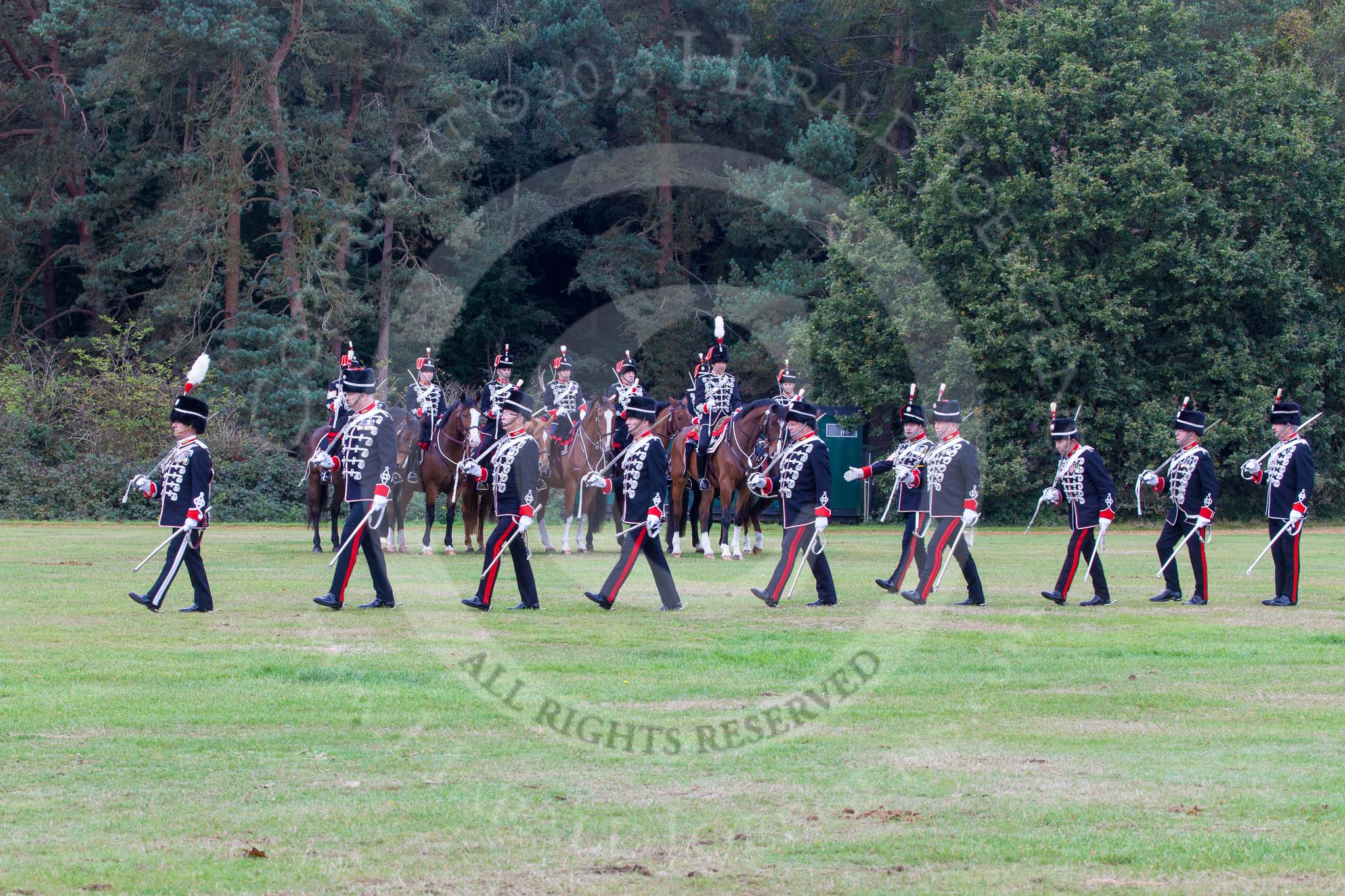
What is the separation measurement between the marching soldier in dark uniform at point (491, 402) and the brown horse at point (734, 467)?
8.69 ft

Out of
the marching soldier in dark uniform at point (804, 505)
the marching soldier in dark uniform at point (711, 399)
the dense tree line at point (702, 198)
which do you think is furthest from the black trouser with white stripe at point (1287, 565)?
the dense tree line at point (702, 198)

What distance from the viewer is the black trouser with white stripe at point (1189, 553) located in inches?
566

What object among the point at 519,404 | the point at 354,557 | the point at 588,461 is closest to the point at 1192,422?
the point at 519,404

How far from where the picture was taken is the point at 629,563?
12.7m

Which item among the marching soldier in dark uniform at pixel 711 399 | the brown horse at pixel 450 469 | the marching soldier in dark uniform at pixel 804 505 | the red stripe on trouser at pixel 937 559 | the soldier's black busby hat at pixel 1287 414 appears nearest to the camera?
the marching soldier in dark uniform at pixel 804 505

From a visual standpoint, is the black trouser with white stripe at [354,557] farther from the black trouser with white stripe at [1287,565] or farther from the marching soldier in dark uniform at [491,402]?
the black trouser with white stripe at [1287,565]

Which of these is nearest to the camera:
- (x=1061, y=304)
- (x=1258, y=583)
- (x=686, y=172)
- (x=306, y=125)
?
(x=1258, y=583)

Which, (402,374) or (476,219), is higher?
(476,219)

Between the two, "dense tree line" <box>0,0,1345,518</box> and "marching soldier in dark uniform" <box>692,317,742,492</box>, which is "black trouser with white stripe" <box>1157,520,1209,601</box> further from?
"dense tree line" <box>0,0,1345,518</box>

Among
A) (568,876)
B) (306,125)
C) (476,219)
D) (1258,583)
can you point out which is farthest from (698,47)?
(568,876)

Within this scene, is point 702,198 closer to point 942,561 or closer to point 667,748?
point 942,561

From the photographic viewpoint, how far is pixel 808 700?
8984mm

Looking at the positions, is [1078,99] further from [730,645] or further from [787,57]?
[730,645]

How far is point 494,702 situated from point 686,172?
31.9m
